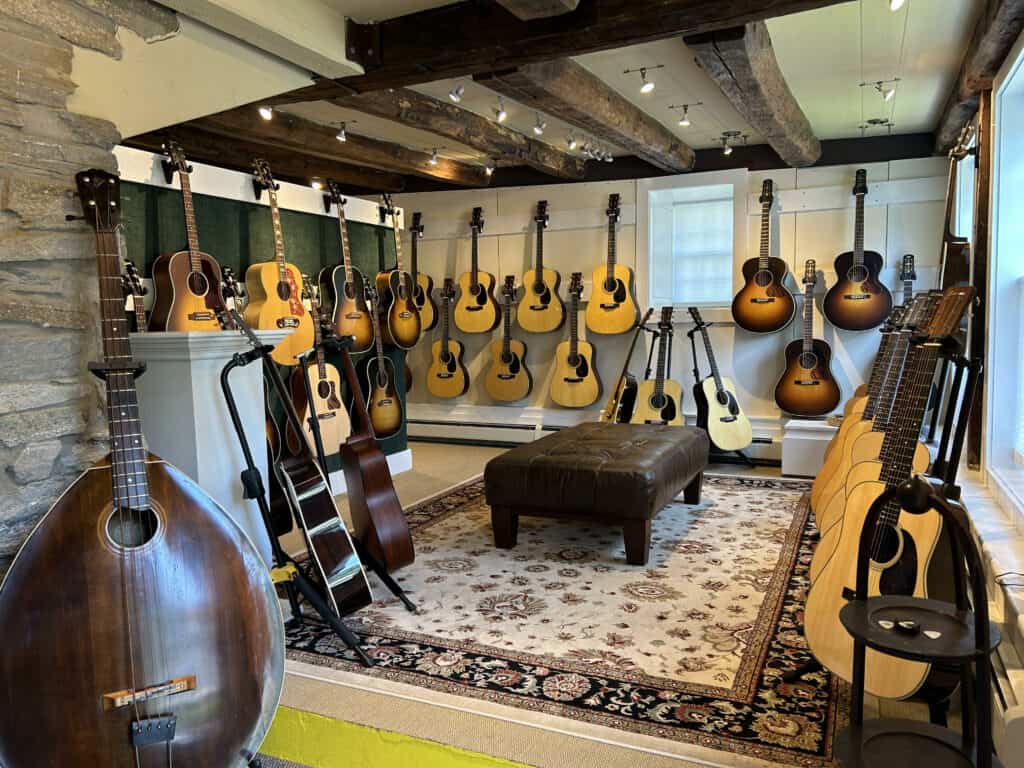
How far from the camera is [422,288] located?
6.84 metres

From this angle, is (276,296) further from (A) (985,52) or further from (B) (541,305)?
(A) (985,52)

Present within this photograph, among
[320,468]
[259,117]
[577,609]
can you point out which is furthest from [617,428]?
[259,117]

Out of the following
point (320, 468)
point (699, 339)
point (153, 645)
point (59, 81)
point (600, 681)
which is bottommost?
point (600, 681)

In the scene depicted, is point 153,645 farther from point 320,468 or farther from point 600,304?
point 600,304

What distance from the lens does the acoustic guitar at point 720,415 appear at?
5.48m

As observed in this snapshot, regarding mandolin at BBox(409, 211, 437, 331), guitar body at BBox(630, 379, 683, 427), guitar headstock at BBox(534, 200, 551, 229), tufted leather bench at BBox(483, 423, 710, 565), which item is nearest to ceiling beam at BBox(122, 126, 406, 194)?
mandolin at BBox(409, 211, 437, 331)

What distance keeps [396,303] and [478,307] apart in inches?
51.6

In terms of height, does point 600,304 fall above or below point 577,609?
above

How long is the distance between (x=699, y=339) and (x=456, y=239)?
2.36 meters

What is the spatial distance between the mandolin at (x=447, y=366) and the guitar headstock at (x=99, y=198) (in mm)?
4704

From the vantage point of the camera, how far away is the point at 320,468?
112 inches

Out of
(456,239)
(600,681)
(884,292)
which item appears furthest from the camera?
(456,239)

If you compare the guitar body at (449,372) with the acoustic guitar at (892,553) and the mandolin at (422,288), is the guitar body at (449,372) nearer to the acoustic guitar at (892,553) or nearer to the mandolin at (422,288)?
the mandolin at (422,288)

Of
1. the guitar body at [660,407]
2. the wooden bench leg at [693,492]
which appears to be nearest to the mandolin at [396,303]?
the guitar body at [660,407]
